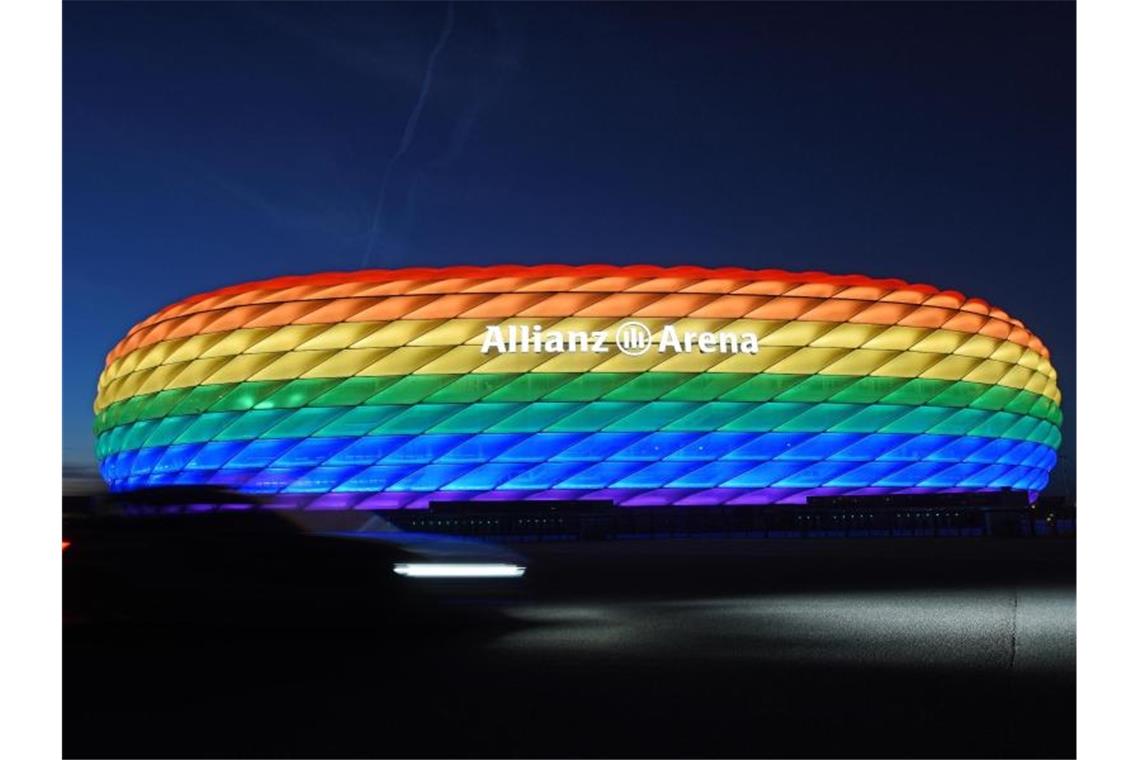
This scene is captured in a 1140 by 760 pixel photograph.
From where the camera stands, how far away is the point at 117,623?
891 cm

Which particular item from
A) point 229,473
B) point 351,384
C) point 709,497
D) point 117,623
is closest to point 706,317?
point 709,497

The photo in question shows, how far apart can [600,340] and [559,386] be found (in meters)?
1.90

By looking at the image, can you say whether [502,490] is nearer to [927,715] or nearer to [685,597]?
[685,597]

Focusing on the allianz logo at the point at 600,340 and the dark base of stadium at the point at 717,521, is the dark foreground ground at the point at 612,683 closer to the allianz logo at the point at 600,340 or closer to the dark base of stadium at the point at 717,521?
the dark base of stadium at the point at 717,521

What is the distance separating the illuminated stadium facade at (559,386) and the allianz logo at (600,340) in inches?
2.4

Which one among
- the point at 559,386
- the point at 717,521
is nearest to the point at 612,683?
the point at 717,521

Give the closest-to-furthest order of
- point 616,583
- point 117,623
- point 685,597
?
point 117,623
point 685,597
point 616,583

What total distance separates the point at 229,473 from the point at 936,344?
23856 mm

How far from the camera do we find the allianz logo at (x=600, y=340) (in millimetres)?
34344

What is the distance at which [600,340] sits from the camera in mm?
34438

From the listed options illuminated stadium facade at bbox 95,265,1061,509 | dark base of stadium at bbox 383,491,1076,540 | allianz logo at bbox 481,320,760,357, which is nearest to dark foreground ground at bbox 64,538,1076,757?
dark base of stadium at bbox 383,491,1076,540

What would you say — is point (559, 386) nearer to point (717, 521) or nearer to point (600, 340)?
point (600, 340)

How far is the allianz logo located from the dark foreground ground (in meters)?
22.5

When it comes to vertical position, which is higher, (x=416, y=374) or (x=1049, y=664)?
(x=416, y=374)
